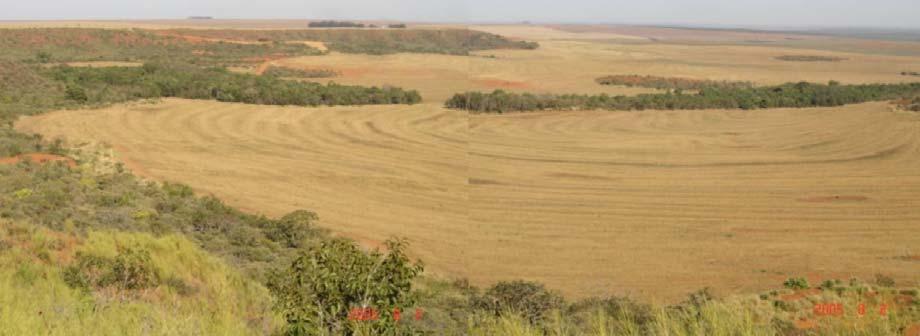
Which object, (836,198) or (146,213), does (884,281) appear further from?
(146,213)

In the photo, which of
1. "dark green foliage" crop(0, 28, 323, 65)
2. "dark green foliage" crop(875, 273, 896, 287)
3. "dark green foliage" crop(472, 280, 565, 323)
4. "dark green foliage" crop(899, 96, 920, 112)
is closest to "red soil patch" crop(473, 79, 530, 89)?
"dark green foliage" crop(899, 96, 920, 112)

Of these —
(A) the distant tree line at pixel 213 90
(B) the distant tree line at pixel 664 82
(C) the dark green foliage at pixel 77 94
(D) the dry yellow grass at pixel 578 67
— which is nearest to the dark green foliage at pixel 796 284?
(D) the dry yellow grass at pixel 578 67

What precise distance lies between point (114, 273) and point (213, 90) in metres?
41.6

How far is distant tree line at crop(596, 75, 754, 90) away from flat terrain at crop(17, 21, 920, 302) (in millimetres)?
8298

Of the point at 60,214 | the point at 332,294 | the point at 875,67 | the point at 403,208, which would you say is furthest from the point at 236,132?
the point at 875,67

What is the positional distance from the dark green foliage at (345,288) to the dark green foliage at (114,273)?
2515mm

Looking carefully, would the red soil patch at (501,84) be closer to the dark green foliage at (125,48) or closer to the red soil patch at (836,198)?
the red soil patch at (836,198)

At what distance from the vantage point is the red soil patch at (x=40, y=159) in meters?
25.4

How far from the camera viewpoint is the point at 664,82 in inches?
2355

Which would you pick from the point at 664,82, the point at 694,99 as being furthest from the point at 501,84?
the point at 664,82

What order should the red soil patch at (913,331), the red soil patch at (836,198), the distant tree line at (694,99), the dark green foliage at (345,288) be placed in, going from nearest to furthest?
the red soil patch at (913,331) < the dark green foliage at (345,288) < the red soil patch at (836,198) < the distant tree line at (694,99)

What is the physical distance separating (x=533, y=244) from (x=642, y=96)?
31.5m

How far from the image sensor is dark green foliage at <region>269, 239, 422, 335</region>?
6723 millimetres

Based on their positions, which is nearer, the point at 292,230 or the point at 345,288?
the point at 345,288
